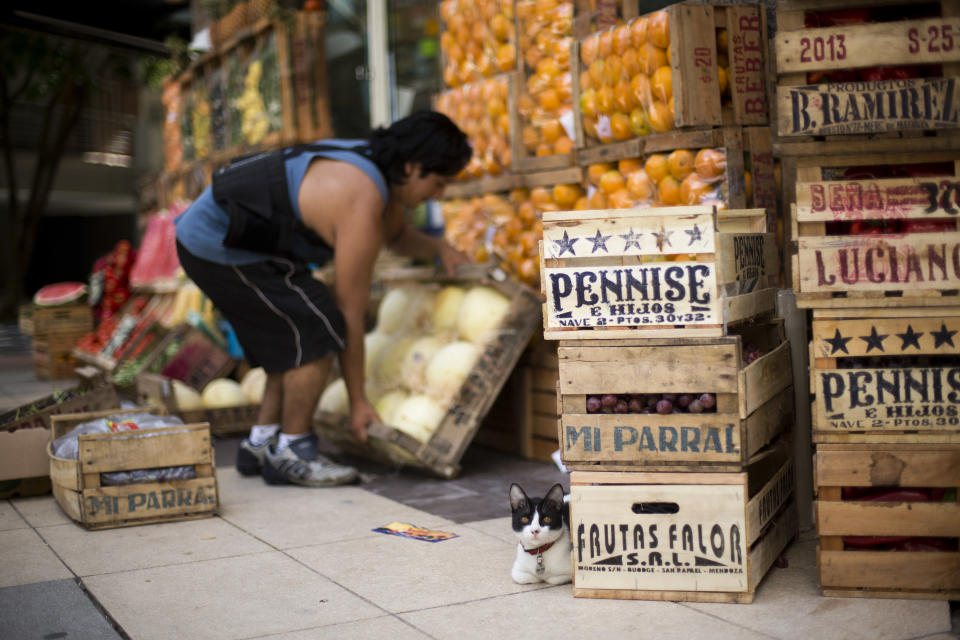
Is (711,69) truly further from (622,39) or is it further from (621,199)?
(621,199)

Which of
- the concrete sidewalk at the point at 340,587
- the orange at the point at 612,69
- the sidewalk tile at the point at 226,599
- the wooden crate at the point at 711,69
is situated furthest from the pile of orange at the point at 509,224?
the sidewalk tile at the point at 226,599

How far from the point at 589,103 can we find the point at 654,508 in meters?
2.39

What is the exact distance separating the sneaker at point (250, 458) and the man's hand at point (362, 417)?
463 mm

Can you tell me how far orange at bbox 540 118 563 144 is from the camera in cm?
531

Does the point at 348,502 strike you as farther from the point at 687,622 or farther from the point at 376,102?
the point at 376,102

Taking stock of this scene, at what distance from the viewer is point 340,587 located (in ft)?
11.2

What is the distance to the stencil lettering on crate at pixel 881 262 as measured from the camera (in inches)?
122

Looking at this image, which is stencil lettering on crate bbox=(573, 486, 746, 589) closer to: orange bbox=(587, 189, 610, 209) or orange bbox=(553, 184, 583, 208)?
orange bbox=(587, 189, 610, 209)

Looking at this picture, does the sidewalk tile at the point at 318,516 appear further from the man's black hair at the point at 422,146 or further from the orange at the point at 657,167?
the orange at the point at 657,167

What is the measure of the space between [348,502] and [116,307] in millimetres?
6413

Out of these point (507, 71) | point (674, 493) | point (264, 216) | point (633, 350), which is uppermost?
point (507, 71)

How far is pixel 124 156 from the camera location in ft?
84.0

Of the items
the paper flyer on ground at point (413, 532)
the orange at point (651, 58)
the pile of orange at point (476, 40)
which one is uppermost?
the pile of orange at point (476, 40)

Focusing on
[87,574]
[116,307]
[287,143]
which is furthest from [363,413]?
[116,307]
